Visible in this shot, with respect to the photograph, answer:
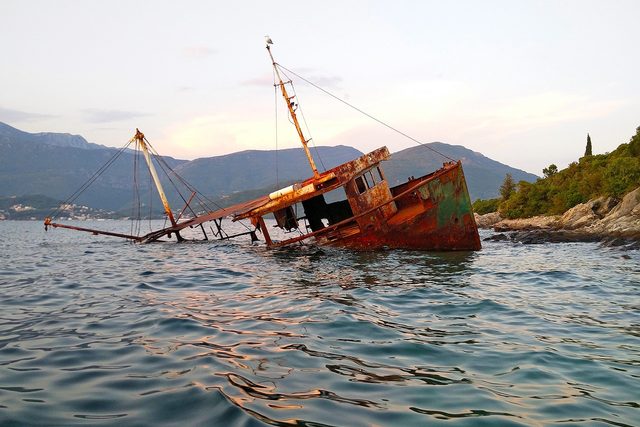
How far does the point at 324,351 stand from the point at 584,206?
39.1 metres

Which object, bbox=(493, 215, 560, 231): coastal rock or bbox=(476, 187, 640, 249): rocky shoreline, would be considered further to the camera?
bbox=(493, 215, 560, 231): coastal rock

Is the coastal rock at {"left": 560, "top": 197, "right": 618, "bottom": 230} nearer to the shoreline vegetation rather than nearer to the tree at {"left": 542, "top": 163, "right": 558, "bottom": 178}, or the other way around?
the shoreline vegetation

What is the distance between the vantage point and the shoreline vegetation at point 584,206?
29.8 m

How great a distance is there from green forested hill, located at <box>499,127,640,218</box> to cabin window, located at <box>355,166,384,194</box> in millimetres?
25805

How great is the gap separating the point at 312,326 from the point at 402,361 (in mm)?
2351

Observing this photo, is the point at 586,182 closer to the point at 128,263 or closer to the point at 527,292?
the point at 527,292

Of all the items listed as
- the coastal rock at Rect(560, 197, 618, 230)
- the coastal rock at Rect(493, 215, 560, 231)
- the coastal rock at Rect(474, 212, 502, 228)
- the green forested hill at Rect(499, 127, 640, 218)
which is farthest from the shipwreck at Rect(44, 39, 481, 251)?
the coastal rock at Rect(474, 212, 502, 228)

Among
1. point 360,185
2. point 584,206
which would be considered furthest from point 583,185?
point 360,185

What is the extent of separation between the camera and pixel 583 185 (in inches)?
1737

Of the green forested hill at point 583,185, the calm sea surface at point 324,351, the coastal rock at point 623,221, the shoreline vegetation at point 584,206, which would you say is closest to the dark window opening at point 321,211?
the shoreline vegetation at point 584,206

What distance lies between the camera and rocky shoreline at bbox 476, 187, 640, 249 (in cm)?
2716

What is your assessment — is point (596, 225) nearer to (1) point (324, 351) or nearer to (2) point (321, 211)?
(2) point (321, 211)

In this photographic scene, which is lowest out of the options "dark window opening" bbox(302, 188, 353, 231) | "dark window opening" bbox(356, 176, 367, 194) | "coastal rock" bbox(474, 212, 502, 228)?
"coastal rock" bbox(474, 212, 502, 228)

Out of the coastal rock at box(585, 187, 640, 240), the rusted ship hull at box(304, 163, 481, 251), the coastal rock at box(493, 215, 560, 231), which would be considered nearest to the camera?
the rusted ship hull at box(304, 163, 481, 251)
